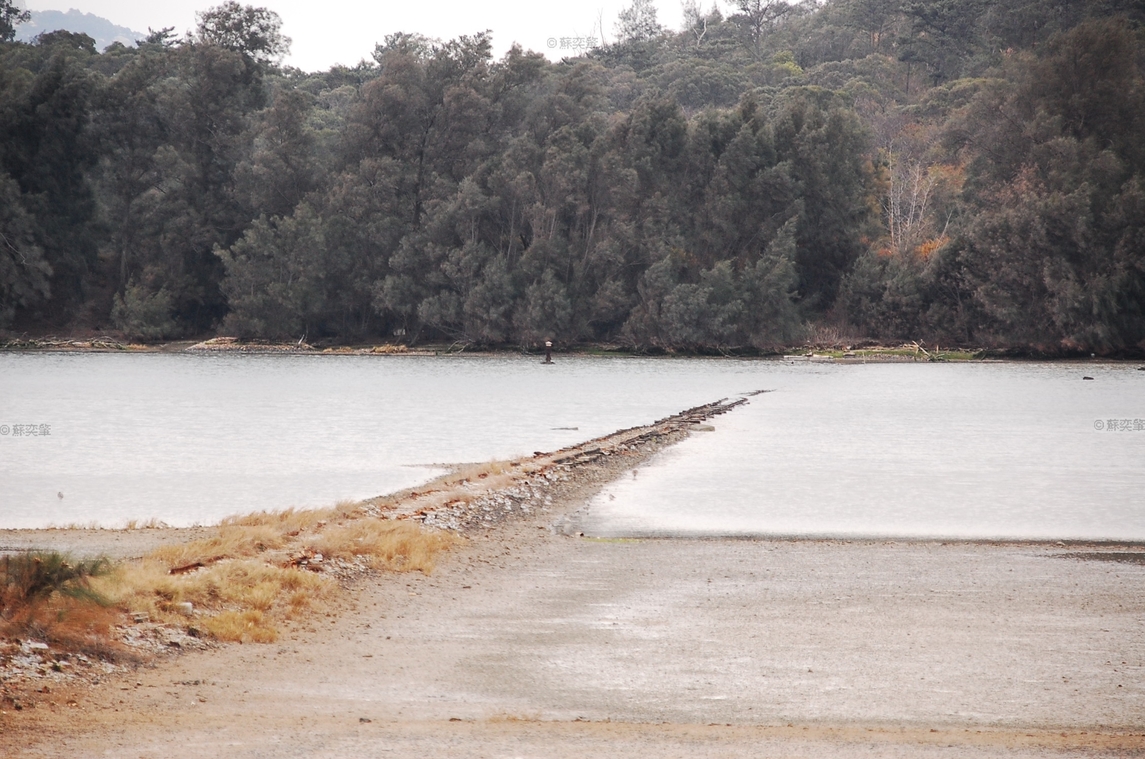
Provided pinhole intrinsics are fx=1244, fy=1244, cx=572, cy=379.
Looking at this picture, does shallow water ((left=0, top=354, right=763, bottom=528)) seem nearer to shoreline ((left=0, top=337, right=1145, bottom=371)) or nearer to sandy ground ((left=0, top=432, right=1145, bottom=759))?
shoreline ((left=0, top=337, right=1145, bottom=371))

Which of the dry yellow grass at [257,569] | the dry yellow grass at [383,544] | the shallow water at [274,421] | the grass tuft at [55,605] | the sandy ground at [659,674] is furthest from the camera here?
the shallow water at [274,421]

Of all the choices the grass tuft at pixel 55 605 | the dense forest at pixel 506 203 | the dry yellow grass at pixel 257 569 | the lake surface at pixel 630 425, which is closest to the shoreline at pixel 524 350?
the dense forest at pixel 506 203

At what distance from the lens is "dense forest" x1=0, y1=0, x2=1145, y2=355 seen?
7756 cm

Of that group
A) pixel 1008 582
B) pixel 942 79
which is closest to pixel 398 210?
pixel 942 79

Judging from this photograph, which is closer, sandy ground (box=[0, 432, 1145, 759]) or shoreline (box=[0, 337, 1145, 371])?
sandy ground (box=[0, 432, 1145, 759])

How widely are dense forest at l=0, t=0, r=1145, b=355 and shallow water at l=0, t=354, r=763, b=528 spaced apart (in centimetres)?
703

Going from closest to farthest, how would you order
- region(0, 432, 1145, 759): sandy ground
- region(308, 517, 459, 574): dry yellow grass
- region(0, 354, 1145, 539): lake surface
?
1. region(0, 432, 1145, 759): sandy ground
2. region(308, 517, 459, 574): dry yellow grass
3. region(0, 354, 1145, 539): lake surface

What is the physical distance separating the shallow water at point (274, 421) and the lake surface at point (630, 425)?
121 millimetres

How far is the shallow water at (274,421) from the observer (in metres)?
21.7

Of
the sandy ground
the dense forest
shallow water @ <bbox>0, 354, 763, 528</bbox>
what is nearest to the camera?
the sandy ground

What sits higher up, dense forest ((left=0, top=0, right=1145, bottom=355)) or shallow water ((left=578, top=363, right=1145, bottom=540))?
dense forest ((left=0, top=0, right=1145, bottom=355))

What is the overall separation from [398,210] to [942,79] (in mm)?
55968

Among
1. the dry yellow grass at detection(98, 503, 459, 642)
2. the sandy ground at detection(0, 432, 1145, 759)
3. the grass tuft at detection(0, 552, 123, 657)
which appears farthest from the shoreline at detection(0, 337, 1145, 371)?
the grass tuft at detection(0, 552, 123, 657)

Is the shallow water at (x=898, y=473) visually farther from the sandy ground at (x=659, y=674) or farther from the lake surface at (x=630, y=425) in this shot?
the sandy ground at (x=659, y=674)
